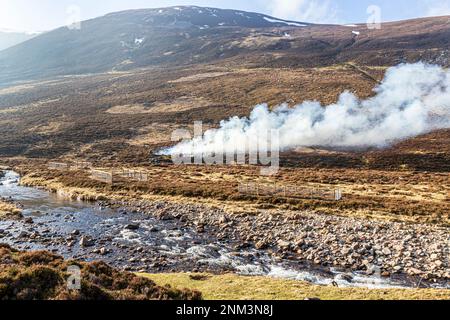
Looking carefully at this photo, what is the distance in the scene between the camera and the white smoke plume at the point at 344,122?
71188 millimetres

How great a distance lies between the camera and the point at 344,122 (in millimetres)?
78938

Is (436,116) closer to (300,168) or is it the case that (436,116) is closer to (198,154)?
(300,168)

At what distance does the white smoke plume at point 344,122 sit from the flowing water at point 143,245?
3486 cm

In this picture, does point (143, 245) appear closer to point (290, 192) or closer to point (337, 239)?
point (337, 239)

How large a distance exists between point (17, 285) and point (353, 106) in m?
83.6

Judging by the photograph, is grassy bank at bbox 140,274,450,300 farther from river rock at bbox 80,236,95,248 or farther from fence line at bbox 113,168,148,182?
fence line at bbox 113,168,148,182

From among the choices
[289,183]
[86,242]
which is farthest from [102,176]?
[289,183]

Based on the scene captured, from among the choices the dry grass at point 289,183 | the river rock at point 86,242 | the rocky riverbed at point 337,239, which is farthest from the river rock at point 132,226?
the dry grass at point 289,183

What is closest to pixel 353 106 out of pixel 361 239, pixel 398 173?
pixel 398 173

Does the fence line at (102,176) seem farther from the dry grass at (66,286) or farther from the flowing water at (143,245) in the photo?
the dry grass at (66,286)

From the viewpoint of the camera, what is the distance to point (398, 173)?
54.0 m

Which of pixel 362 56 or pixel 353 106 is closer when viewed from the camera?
pixel 353 106

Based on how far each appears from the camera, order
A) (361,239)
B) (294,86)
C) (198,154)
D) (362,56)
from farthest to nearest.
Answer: (362,56) → (294,86) → (198,154) → (361,239)

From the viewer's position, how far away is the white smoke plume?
7119 centimetres
